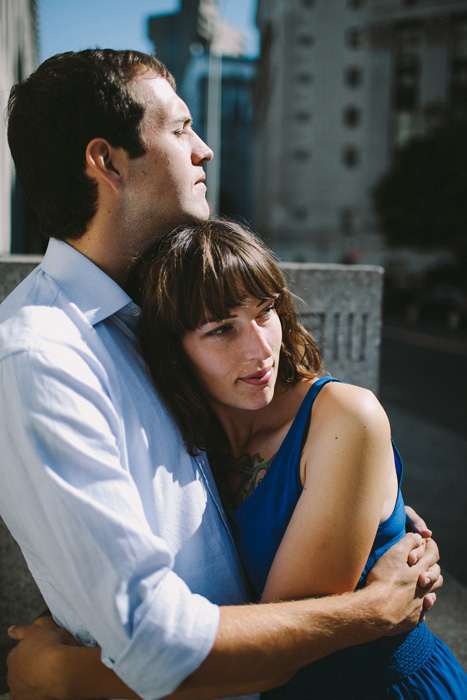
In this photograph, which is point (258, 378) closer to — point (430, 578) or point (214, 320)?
point (214, 320)

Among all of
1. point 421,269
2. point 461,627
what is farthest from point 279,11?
point 461,627

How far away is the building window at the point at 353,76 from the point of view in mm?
43688

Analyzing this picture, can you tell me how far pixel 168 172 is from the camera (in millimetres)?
1698

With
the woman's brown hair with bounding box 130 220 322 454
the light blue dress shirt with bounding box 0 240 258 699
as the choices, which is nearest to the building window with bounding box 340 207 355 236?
the woman's brown hair with bounding box 130 220 322 454

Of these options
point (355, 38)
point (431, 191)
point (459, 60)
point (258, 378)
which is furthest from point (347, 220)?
point (258, 378)

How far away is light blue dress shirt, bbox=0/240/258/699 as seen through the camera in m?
1.17

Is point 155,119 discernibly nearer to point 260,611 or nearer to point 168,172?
point 168,172

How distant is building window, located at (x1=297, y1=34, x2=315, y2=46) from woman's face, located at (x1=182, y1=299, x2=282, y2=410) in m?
49.3

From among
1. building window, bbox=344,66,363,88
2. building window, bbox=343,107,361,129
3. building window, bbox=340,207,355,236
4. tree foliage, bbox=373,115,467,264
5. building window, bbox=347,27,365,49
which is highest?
building window, bbox=347,27,365,49

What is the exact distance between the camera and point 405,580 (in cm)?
160

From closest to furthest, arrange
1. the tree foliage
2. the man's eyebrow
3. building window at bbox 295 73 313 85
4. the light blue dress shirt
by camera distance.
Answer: the light blue dress shirt < the man's eyebrow < the tree foliage < building window at bbox 295 73 313 85

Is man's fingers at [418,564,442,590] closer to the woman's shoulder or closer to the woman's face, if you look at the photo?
the woman's shoulder

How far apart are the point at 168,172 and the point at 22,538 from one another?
1.03 m

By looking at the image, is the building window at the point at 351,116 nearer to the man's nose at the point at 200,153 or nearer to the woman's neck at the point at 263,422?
the man's nose at the point at 200,153
